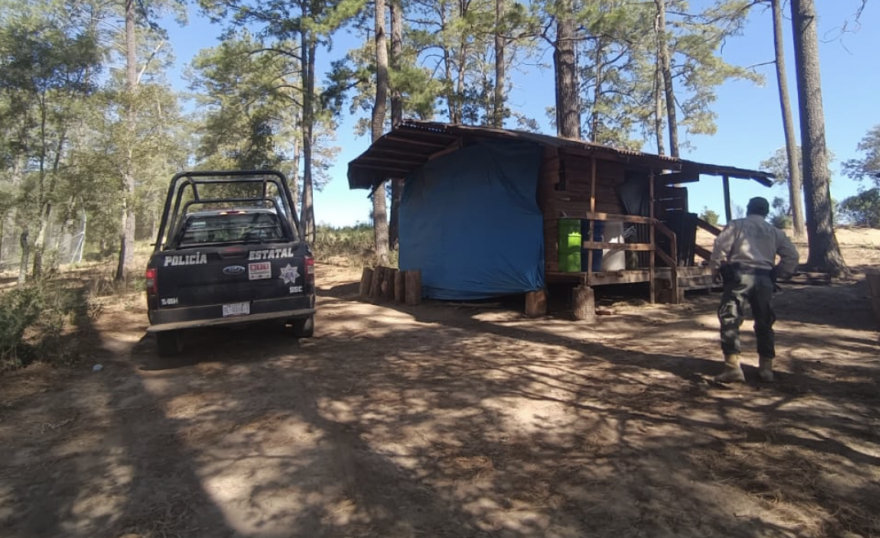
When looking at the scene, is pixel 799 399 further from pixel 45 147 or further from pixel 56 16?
pixel 56 16

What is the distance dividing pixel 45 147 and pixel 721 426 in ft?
72.8

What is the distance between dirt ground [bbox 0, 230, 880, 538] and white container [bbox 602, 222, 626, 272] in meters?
3.18

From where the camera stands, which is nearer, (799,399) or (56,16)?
(799,399)

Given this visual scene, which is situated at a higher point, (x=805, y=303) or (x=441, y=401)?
(x=805, y=303)

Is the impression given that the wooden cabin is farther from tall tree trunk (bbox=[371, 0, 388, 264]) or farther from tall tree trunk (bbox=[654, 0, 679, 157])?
tall tree trunk (bbox=[654, 0, 679, 157])

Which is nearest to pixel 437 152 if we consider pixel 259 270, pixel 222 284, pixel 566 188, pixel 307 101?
pixel 566 188

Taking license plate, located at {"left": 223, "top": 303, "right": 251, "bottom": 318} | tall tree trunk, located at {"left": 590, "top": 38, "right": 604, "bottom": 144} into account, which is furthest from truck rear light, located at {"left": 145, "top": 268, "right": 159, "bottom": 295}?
tall tree trunk, located at {"left": 590, "top": 38, "right": 604, "bottom": 144}

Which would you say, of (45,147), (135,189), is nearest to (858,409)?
(135,189)

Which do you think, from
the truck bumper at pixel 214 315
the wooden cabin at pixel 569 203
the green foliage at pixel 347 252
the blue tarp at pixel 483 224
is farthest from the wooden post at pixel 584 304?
the green foliage at pixel 347 252

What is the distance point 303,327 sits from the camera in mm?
7020

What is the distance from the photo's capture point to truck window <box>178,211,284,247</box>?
7.07 metres

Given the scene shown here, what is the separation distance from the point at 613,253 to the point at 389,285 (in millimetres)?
4886

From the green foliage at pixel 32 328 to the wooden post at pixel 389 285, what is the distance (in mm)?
5851

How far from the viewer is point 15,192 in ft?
68.1
